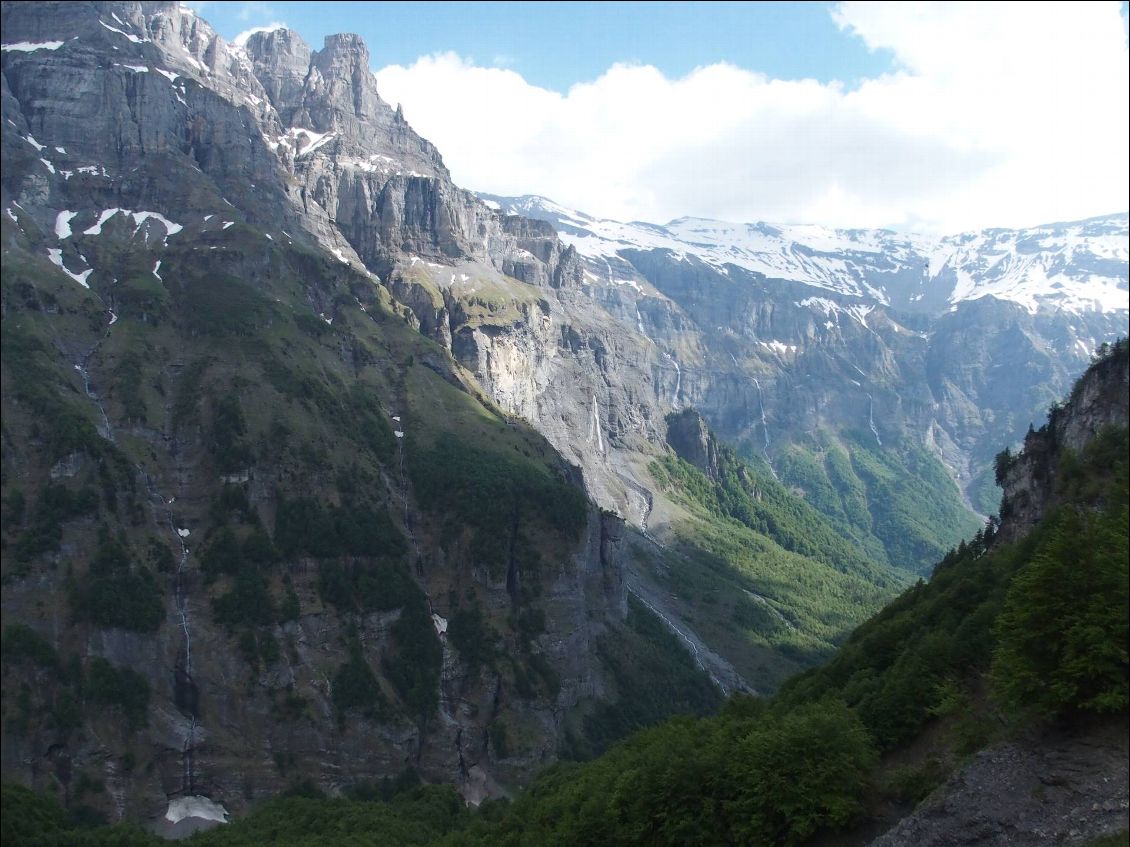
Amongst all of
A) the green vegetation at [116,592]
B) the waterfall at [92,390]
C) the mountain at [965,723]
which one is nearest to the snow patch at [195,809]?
the green vegetation at [116,592]

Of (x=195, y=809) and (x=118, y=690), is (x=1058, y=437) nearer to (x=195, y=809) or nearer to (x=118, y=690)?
(x=195, y=809)

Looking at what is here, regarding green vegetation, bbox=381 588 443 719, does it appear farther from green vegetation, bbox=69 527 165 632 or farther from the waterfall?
the waterfall

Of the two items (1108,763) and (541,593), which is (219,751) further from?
(1108,763)

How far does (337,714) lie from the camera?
15525 centimetres

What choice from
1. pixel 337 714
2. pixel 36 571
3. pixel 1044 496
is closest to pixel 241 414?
pixel 36 571

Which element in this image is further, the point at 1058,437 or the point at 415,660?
the point at 415,660

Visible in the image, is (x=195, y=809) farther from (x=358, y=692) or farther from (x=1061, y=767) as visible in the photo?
(x=1061, y=767)

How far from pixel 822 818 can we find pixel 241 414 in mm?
155665

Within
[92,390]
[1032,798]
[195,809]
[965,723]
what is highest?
[92,390]

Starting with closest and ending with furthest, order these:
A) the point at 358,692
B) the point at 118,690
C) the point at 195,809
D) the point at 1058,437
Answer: the point at 1058,437 → the point at 195,809 → the point at 118,690 → the point at 358,692

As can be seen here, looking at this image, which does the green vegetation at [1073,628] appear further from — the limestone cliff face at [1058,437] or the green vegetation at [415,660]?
the green vegetation at [415,660]

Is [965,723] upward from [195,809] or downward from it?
upward

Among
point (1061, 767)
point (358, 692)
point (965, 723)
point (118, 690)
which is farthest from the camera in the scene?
point (358, 692)

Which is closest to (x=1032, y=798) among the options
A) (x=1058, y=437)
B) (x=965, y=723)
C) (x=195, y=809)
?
(x=965, y=723)
